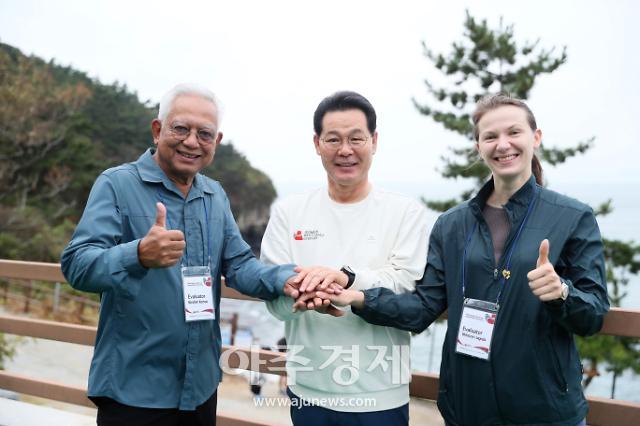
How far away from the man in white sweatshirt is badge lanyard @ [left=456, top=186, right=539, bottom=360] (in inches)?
8.7

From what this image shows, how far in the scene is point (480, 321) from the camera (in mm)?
1891

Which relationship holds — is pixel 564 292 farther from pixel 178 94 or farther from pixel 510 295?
pixel 178 94

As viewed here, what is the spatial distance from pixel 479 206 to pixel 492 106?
0.37 m

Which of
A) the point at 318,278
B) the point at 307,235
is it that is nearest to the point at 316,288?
the point at 318,278

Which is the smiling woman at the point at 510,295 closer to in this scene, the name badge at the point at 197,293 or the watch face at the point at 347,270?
the watch face at the point at 347,270

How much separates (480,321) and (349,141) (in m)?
0.79

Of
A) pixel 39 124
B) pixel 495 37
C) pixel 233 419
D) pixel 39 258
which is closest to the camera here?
pixel 233 419

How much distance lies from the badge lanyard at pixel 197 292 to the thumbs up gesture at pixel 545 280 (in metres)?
1.11

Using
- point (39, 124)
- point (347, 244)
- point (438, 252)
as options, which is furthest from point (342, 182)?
point (39, 124)

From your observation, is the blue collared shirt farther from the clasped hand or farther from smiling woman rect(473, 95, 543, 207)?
smiling woman rect(473, 95, 543, 207)

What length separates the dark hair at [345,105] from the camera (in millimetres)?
2088

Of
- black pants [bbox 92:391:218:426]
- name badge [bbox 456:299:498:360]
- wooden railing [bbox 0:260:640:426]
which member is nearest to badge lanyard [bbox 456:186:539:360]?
name badge [bbox 456:299:498:360]

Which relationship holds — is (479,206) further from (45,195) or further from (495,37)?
(45,195)

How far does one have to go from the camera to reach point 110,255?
1.76 metres
